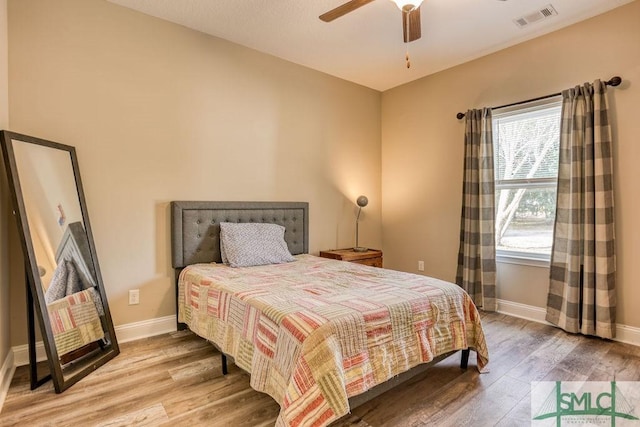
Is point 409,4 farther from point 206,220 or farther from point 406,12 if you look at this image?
point 206,220

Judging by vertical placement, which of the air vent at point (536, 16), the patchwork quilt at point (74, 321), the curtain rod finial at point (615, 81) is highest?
the air vent at point (536, 16)

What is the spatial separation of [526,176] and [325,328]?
112 inches

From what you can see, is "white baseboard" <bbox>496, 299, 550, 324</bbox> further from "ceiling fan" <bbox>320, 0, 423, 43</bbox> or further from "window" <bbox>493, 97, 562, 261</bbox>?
"ceiling fan" <bbox>320, 0, 423, 43</bbox>

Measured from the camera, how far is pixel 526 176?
3383 millimetres

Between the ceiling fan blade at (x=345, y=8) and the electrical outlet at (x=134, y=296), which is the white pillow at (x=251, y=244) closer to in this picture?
the electrical outlet at (x=134, y=296)

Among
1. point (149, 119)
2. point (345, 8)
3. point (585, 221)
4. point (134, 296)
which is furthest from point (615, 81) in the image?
point (134, 296)

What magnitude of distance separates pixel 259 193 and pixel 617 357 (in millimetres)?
3232

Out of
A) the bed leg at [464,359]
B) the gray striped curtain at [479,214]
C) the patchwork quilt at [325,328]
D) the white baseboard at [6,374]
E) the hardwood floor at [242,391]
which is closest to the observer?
the patchwork quilt at [325,328]

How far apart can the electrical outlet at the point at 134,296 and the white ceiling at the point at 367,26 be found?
2.29 metres

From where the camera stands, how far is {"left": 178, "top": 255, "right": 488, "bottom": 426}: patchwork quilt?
4.92ft

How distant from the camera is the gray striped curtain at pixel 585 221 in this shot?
2746 millimetres

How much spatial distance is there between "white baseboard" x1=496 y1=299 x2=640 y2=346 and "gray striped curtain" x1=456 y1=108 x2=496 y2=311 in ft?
0.39

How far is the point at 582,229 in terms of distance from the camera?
2.89 m

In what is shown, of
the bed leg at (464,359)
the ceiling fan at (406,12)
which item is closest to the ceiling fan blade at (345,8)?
the ceiling fan at (406,12)
